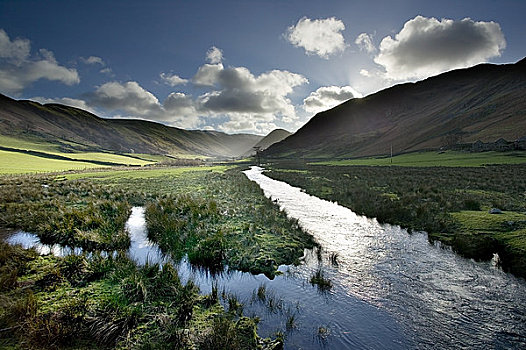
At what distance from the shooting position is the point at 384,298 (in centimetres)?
826

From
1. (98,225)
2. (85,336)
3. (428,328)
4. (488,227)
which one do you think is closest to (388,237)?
(488,227)

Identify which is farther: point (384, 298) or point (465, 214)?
point (465, 214)

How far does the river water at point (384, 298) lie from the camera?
6504mm

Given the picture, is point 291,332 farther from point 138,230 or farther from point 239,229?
point 138,230

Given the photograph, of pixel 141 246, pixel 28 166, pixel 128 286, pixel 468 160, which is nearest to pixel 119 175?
pixel 28 166

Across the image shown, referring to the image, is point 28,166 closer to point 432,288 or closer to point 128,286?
point 128,286

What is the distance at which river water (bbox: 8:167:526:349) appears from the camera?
21.3 ft

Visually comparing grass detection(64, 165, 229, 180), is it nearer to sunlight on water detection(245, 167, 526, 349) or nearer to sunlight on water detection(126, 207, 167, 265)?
sunlight on water detection(126, 207, 167, 265)

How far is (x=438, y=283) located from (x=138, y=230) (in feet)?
52.1

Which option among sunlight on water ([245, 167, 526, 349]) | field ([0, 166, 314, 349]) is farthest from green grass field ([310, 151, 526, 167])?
field ([0, 166, 314, 349])

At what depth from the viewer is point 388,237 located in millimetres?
14250

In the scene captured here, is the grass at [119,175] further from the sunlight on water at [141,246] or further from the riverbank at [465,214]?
the riverbank at [465,214]

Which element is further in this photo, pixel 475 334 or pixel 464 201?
pixel 464 201

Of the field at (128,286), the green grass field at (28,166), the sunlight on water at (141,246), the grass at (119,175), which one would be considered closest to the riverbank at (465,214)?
the field at (128,286)
